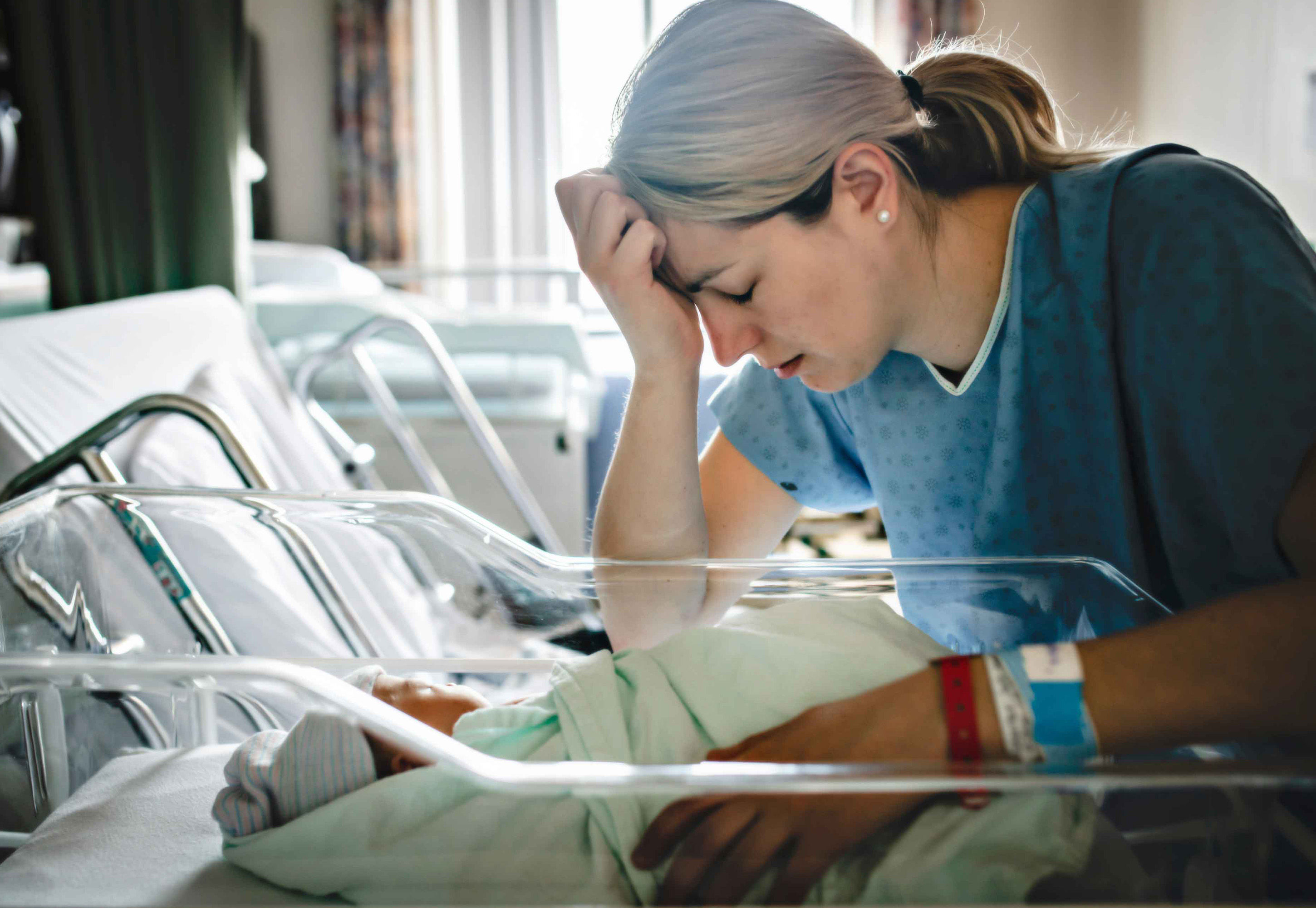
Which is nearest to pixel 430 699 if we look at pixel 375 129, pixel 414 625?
pixel 414 625

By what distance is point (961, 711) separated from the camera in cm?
55

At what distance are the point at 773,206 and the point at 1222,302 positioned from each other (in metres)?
0.34

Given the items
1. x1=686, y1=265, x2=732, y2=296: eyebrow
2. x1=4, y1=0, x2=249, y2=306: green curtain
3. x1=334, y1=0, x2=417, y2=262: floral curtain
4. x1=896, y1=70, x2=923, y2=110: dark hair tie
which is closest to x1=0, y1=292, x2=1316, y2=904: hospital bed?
x1=686, y1=265, x2=732, y2=296: eyebrow

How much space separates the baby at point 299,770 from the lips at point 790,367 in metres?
0.53

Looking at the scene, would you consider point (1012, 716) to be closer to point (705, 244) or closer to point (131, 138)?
point (705, 244)

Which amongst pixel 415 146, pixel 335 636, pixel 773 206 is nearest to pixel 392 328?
pixel 335 636

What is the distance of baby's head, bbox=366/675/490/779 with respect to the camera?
0.76 meters

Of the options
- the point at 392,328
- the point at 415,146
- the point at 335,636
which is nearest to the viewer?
the point at 335,636

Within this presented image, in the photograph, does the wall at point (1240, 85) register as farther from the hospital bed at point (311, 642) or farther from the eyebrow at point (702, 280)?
the hospital bed at point (311, 642)

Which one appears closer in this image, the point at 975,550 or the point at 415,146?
the point at 975,550

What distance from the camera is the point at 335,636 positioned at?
1240 millimetres

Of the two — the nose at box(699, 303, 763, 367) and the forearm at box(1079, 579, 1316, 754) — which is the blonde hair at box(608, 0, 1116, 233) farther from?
the forearm at box(1079, 579, 1316, 754)

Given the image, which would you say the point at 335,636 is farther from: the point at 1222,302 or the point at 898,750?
the point at 1222,302

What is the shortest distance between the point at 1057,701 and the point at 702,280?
0.49 m
